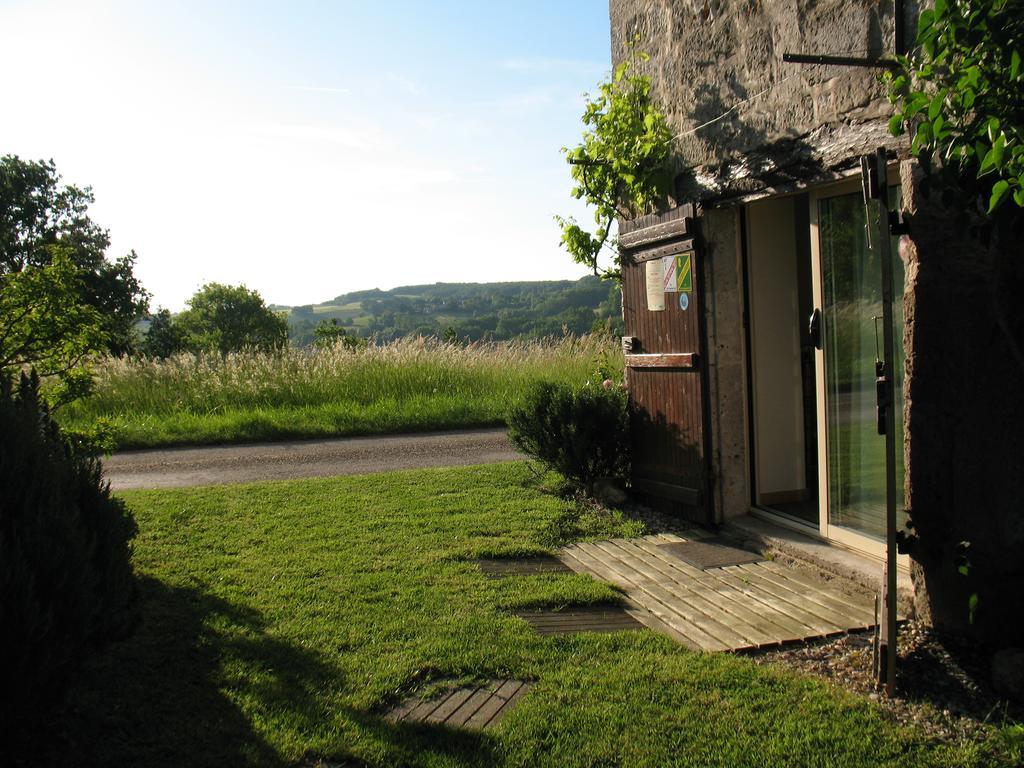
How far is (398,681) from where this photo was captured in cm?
342

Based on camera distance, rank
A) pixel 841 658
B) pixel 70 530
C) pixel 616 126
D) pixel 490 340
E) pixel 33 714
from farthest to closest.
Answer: pixel 490 340
pixel 616 126
pixel 841 658
pixel 70 530
pixel 33 714

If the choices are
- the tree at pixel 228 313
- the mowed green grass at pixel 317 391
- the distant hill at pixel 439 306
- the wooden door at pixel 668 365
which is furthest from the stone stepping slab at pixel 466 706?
the tree at pixel 228 313

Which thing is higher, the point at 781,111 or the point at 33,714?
the point at 781,111

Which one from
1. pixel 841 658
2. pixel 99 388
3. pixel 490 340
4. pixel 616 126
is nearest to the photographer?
pixel 841 658

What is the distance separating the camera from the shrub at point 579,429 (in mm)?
6684

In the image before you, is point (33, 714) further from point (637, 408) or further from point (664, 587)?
point (637, 408)

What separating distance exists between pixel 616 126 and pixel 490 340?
30.0 feet

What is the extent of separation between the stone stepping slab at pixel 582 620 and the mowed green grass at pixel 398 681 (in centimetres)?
9

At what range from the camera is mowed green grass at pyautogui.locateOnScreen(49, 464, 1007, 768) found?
113 inches

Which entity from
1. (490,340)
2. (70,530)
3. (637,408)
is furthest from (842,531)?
(490,340)

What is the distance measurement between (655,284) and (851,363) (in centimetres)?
170

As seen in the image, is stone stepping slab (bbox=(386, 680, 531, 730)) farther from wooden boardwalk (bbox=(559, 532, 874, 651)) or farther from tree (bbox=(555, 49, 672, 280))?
tree (bbox=(555, 49, 672, 280))

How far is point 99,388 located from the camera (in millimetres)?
12758

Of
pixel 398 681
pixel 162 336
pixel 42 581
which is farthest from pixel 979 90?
pixel 162 336
